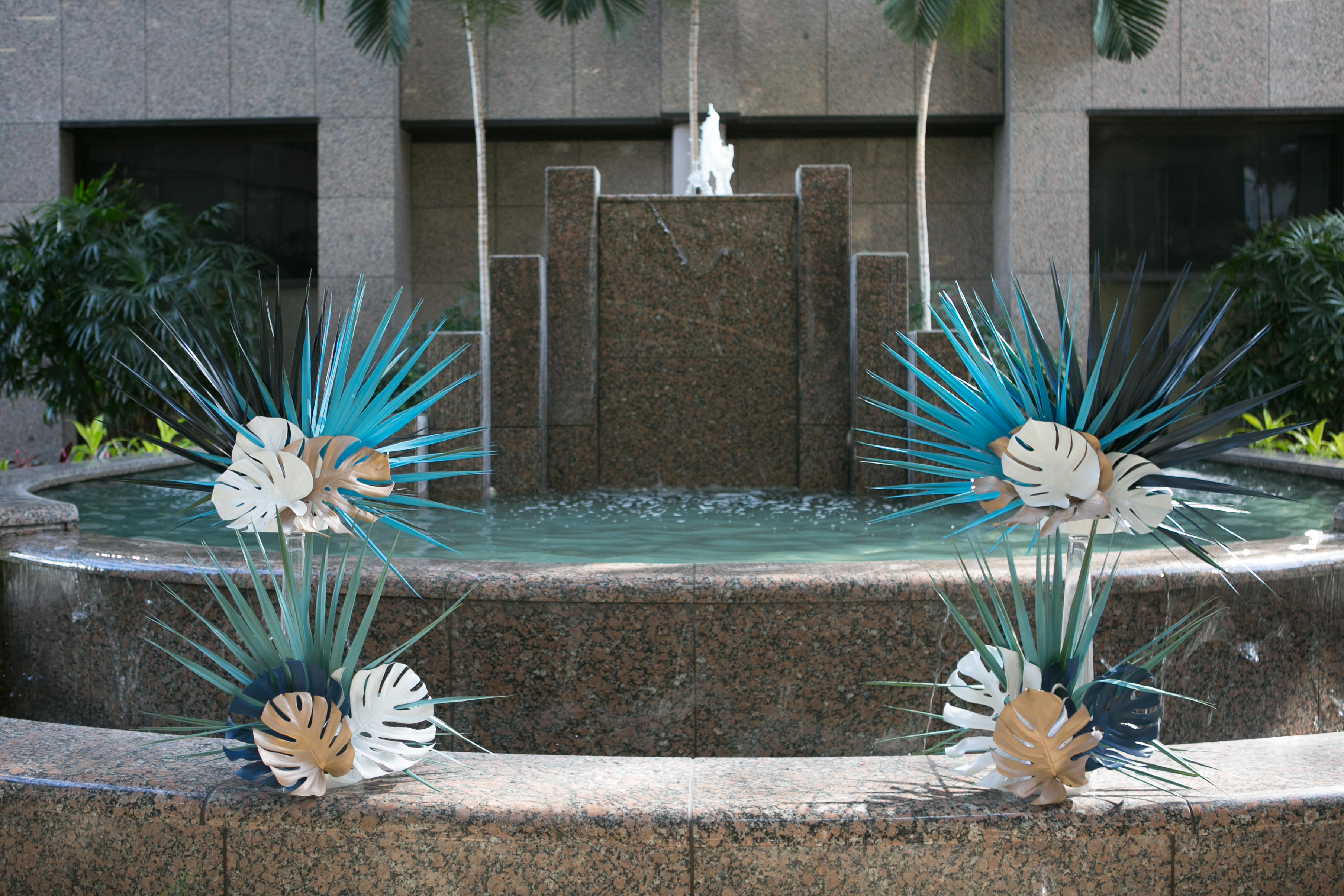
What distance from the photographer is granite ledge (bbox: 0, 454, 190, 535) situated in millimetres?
4703

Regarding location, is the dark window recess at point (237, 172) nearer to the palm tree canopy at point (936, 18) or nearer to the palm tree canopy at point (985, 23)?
the palm tree canopy at point (985, 23)

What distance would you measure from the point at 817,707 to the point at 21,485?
5793 mm

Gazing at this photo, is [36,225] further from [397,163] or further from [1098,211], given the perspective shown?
[1098,211]

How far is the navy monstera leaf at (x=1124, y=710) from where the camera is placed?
216 centimetres

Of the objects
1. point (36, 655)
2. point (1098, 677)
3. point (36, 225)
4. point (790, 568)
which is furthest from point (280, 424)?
point (36, 225)

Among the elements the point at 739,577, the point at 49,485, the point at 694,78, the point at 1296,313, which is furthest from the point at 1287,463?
the point at 694,78

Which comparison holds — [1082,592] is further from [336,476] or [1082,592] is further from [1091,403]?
[336,476]

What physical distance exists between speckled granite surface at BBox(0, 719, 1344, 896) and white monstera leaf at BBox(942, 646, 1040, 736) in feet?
0.69

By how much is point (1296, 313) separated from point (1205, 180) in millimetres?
4114

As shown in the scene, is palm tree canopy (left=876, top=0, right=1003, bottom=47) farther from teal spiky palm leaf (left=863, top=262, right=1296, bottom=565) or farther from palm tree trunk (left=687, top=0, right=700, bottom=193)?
teal spiky palm leaf (left=863, top=262, right=1296, bottom=565)

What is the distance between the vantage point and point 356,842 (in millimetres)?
2283

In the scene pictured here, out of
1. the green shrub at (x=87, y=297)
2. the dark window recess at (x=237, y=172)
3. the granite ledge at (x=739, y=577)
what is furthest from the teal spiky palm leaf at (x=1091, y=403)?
the dark window recess at (x=237, y=172)

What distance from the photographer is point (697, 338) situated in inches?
343

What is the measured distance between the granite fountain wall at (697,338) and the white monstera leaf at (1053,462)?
646 cm
